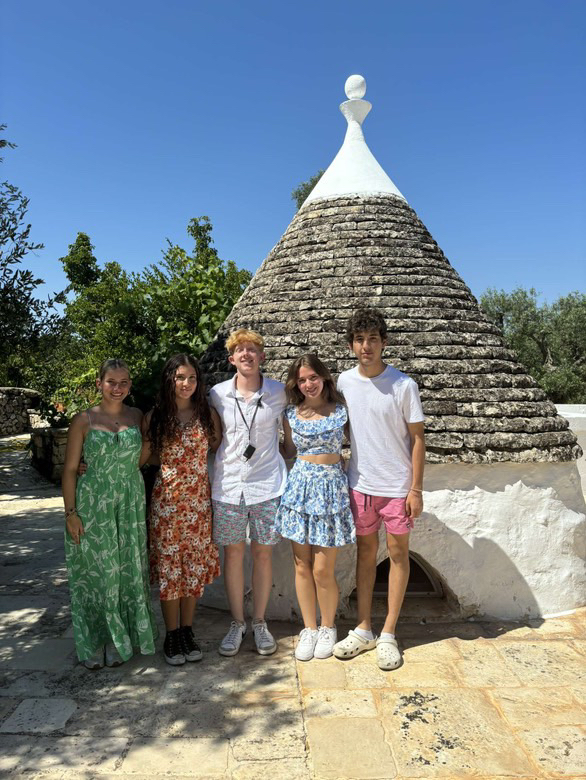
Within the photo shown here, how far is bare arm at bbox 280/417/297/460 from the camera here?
4.05m

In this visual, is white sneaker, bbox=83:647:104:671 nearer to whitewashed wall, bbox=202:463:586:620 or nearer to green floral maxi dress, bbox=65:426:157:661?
green floral maxi dress, bbox=65:426:157:661

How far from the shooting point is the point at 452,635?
4438 millimetres

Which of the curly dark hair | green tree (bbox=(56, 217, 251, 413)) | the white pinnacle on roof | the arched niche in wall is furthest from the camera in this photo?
green tree (bbox=(56, 217, 251, 413))

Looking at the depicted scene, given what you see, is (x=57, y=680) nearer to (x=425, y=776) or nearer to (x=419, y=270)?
(x=425, y=776)

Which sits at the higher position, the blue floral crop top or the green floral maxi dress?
the blue floral crop top

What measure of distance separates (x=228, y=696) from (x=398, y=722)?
1.07 metres

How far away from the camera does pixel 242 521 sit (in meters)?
3.97

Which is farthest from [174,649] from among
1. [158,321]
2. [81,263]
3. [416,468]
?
[81,263]

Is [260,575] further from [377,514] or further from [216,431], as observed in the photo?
[216,431]

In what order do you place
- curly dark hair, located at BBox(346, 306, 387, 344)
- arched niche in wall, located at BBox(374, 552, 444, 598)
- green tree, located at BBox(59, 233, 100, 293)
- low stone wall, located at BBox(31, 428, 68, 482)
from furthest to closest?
green tree, located at BBox(59, 233, 100, 293) < low stone wall, located at BBox(31, 428, 68, 482) < arched niche in wall, located at BBox(374, 552, 444, 598) < curly dark hair, located at BBox(346, 306, 387, 344)

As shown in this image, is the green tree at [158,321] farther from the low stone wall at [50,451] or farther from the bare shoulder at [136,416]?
the bare shoulder at [136,416]

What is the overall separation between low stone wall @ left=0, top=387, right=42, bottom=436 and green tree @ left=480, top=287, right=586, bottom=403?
56.1ft

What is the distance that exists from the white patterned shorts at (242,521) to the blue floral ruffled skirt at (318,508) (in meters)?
0.12

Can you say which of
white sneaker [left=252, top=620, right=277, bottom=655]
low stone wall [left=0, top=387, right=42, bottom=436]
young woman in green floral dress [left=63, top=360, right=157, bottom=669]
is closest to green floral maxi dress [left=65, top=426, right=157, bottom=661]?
young woman in green floral dress [left=63, top=360, right=157, bottom=669]
